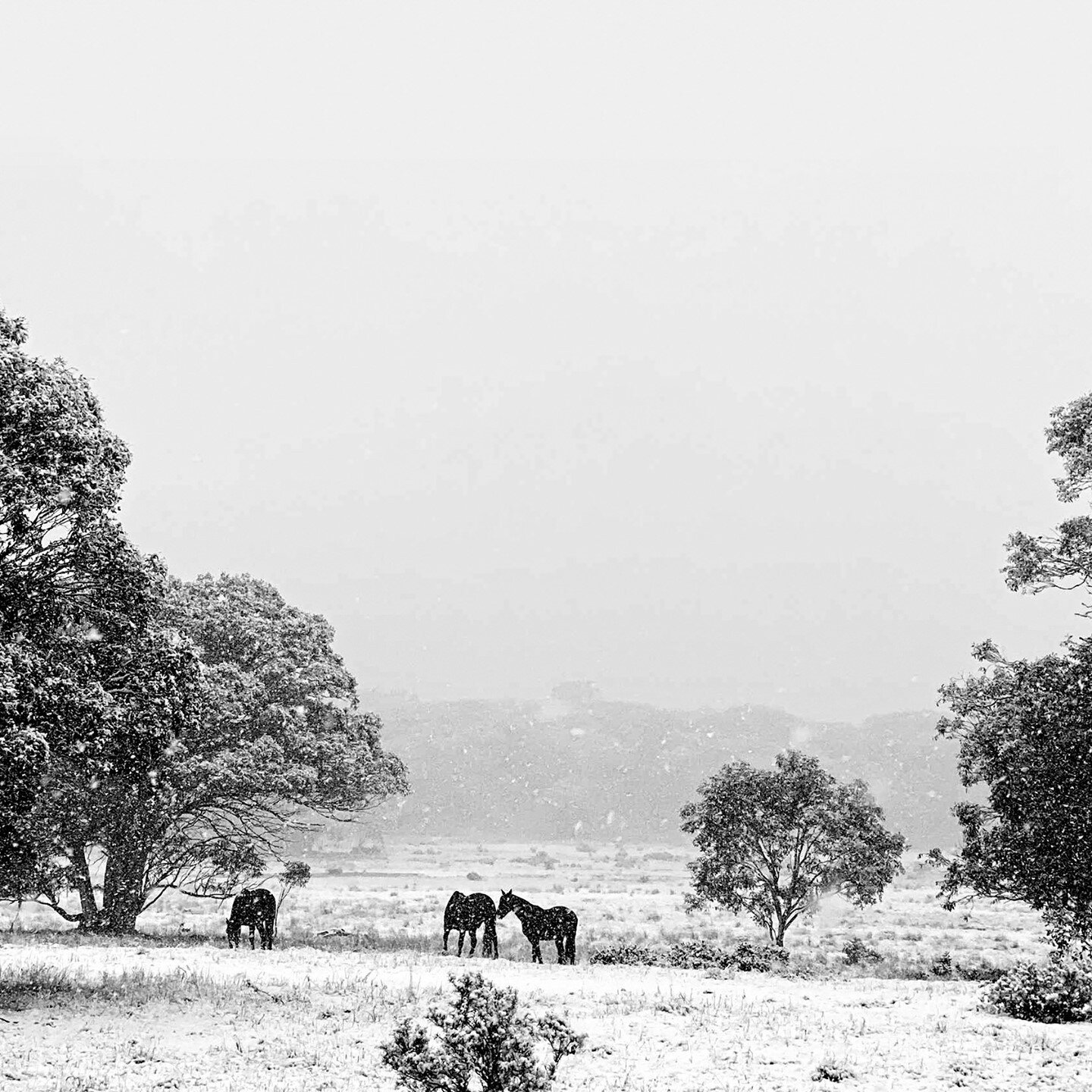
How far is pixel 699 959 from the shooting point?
24.3m

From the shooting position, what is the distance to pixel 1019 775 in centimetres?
1772

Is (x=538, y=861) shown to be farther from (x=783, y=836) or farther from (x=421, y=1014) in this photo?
(x=421, y=1014)

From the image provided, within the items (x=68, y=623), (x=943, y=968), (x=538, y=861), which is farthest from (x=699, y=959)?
(x=538, y=861)

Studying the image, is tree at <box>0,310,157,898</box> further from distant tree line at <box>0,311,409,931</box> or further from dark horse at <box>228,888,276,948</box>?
dark horse at <box>228,888,276,948</box>

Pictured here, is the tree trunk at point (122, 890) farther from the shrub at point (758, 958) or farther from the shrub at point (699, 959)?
the shrub at point (758, 958)

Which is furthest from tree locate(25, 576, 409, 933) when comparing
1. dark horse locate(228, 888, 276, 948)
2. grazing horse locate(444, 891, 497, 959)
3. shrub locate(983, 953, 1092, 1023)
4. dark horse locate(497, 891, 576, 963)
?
shrub locate(983, 953, 1092, 1023)

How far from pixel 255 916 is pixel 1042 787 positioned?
69.1 feet

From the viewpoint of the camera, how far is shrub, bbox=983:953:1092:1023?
50.4ft

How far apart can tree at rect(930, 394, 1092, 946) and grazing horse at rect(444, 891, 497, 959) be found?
12682mm

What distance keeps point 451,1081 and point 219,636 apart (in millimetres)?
23812

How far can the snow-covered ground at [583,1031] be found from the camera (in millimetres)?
11805

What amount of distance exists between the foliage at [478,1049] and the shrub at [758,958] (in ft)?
49.9

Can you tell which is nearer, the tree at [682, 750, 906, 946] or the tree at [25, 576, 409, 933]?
the tree at [25, 576, 409, 933]

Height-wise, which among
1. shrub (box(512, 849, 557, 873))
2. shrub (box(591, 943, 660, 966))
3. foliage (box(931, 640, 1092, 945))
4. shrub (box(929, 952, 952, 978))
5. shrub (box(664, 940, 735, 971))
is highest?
foliage (box(931, 640, 1092, 945))
